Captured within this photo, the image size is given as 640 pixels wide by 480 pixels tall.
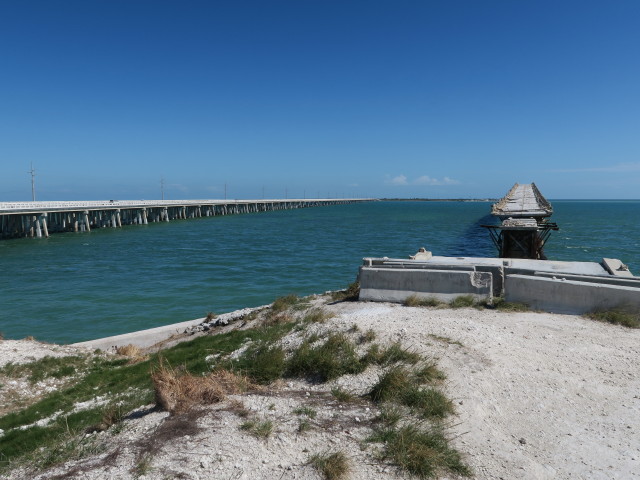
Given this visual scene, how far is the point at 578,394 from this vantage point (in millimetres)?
6516

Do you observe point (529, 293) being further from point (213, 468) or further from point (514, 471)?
point (213, 468)

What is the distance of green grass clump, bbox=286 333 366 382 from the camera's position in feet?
24.3

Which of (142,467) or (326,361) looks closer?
(142,467)

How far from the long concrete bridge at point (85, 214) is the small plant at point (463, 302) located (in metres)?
50.0

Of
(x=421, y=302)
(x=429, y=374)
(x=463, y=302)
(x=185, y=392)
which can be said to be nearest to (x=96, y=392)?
(x=185, y=392)

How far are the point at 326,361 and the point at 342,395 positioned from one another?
3.67ft

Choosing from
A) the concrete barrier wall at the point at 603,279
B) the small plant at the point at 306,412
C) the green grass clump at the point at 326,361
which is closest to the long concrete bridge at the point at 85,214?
the green grass clump at the point at 326,361

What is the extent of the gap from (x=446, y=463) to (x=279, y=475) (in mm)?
1827

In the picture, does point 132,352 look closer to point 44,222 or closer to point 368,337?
point 368,337

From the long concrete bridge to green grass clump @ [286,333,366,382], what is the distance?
4982cm

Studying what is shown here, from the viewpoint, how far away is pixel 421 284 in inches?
464

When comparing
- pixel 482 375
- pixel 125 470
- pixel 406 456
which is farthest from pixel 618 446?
pixel 125 470

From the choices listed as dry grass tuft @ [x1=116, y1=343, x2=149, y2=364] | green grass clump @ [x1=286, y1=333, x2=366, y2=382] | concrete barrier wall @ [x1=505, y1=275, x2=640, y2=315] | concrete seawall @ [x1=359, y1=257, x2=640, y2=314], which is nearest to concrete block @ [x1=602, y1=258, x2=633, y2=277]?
concrete seawall @ [x1=359, y1=257, x2=640, y2=314]

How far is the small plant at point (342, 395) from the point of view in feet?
21.0
